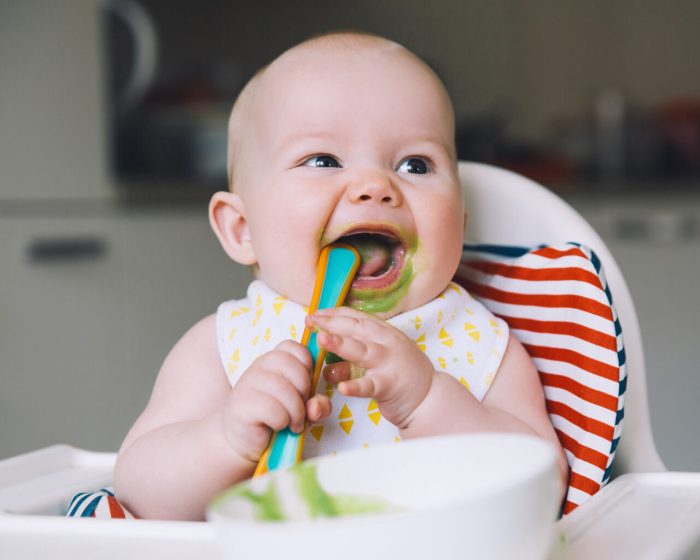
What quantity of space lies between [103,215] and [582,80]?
66.8 inches

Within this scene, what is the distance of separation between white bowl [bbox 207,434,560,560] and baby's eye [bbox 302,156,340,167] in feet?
1.16

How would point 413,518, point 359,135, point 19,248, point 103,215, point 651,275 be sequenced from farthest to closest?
point 651,275 → point 103,215 → point 19,248 → point 359,135 → point 413,518

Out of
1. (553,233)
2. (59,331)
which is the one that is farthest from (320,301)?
(59,331)

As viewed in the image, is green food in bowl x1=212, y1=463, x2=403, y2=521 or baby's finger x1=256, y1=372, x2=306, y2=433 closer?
green food in bowl x1=212, y1=463, x2=403, y2=521

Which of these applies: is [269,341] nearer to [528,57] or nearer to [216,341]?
[216,341]

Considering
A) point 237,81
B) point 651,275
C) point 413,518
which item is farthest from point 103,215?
point 413,518

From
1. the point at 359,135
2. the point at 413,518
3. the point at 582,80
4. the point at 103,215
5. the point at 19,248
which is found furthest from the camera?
the point at 582,80

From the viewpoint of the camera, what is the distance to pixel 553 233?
2.92 ft

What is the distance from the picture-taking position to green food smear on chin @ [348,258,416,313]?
2.41 ft

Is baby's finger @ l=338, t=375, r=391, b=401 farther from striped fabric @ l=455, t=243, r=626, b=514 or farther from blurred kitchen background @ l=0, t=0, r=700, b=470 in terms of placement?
blurred kitchen background @ l=0, t=0, r=700, b=470

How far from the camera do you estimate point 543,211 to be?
2.95 feet

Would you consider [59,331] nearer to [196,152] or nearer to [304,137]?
[196,152]

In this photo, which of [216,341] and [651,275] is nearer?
[216,341]

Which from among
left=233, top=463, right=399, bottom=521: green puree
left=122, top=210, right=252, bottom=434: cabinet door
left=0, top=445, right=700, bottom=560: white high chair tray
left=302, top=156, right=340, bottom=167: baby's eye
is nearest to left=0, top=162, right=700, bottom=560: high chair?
left=0, top=445, right=700, bottom=560: white high chair tray
